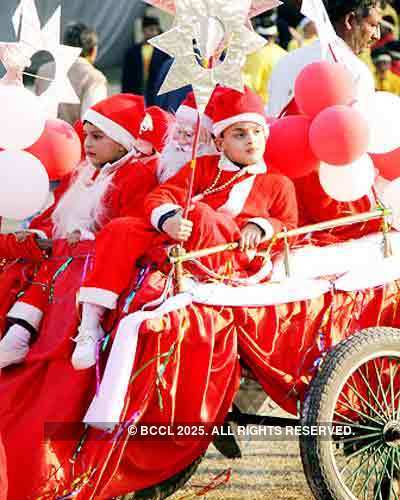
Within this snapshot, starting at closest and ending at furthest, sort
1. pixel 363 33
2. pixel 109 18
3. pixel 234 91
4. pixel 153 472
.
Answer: pixel 153 472
pixel 234 91
pixel 363 33
pixel 109 18

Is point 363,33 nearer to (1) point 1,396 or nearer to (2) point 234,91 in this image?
(2) point 234,91

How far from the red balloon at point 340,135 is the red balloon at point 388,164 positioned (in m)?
0.33

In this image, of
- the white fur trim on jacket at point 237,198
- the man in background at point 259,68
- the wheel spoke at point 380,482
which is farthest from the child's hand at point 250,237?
the man in background at point 259,68

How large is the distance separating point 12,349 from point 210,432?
33.7 inches

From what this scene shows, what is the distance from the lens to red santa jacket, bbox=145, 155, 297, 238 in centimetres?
404

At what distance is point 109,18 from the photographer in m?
12.2

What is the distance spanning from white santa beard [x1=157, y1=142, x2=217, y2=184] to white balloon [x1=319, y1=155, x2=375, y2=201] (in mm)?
468

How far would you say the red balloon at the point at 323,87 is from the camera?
409 centimetres

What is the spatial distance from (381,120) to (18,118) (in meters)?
1.46

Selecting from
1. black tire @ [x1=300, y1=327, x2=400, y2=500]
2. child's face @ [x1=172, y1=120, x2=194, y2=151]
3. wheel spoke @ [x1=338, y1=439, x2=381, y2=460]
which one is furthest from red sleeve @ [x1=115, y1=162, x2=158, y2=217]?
wheel spoke @ [x1=338, y1=439, x2=381, y2=460]

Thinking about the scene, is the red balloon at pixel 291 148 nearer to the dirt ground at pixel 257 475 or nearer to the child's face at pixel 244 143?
the child's face at pixel 244 143

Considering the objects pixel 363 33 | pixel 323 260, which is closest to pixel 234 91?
pixel 323 260

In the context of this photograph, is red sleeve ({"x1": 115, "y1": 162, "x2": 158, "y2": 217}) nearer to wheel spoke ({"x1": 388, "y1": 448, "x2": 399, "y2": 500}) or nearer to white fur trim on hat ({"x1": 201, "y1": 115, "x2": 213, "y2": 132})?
white fur trim on hat ({"x1": 201, "y1": 115, "x2": 213, "y2": 132})

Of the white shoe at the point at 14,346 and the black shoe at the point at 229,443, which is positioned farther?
the black shoe at the point at 229,443
